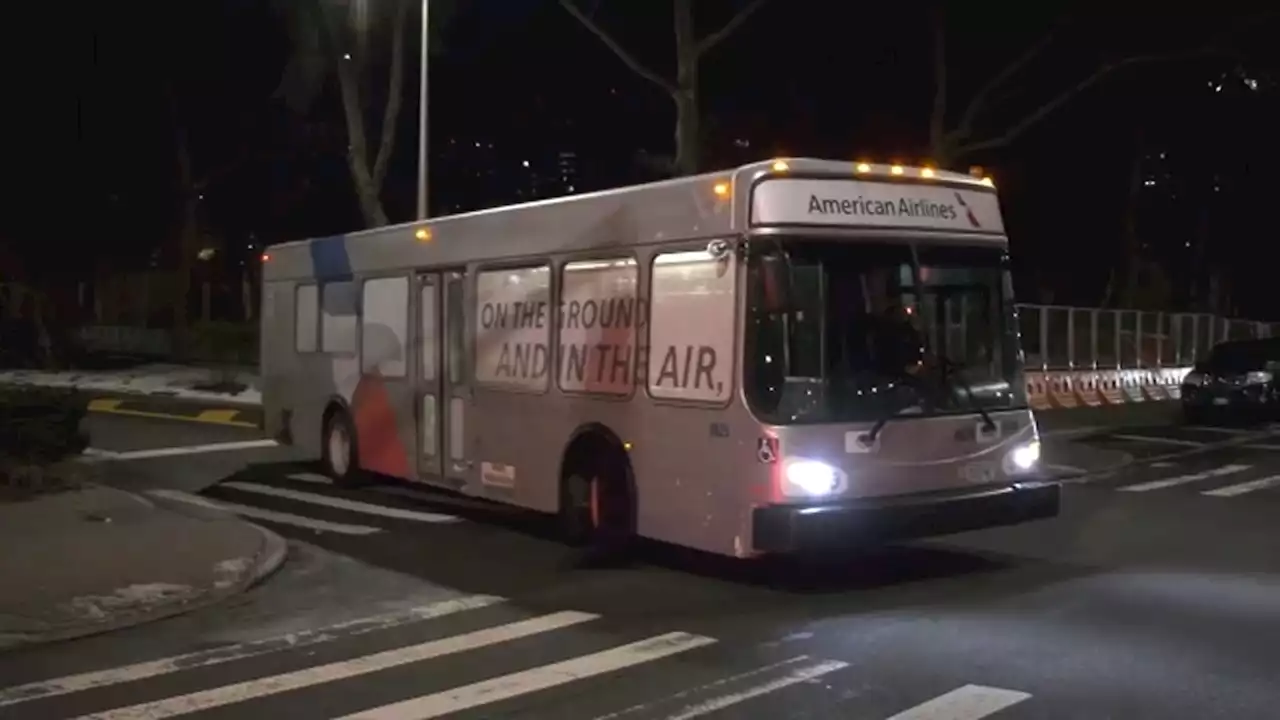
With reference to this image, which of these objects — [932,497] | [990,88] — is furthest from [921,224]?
[990,88]

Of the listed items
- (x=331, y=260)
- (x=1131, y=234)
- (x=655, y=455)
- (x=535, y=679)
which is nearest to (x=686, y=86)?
(x=331, y=260)

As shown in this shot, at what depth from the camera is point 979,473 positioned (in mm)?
11031

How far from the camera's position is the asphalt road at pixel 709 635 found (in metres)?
7.88

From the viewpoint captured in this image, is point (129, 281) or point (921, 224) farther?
point (129, 281)

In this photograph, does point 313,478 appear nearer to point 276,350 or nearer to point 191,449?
point 276,350

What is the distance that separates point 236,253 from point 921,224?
49.2 metres

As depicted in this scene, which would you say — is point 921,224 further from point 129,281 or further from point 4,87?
point 129,281

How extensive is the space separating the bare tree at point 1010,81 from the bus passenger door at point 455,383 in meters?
17.2

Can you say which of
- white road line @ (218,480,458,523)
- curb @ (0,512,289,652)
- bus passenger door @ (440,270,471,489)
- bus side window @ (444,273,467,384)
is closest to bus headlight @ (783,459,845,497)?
curb @ (0,512,289,652)

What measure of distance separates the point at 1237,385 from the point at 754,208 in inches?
798

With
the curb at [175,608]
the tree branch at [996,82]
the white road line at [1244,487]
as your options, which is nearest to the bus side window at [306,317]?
the curb at [175,608]

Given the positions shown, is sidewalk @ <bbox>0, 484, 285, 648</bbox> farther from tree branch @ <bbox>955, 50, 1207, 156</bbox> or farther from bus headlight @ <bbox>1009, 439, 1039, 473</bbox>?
tree branch @ <bbox>955, 50, 1207, 156</bbox>

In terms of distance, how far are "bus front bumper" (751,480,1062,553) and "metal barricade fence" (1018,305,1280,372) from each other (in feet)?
55.7

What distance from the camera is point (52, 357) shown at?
39.2 m
